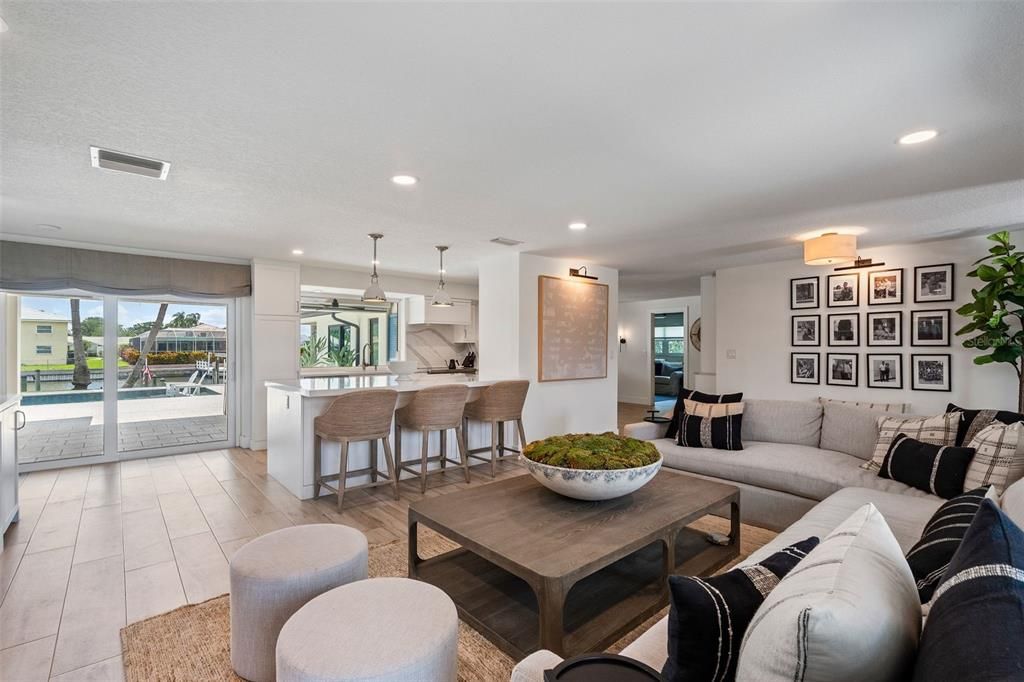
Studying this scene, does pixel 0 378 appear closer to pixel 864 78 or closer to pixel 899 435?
pixel 864 78

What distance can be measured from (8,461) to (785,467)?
16.3 feet

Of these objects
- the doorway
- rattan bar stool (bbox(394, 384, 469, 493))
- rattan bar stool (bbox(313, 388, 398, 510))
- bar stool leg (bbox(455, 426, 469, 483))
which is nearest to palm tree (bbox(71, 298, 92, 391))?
rattan bar stool (bbox(313, 388, 398, 510))

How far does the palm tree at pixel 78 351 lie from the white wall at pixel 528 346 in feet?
13.7

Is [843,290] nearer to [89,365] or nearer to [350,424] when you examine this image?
[350,424]

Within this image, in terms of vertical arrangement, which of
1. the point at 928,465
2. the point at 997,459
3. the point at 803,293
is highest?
the point at 803,293

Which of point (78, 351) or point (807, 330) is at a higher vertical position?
point (807, 330)

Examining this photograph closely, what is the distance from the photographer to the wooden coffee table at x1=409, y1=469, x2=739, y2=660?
168 cm

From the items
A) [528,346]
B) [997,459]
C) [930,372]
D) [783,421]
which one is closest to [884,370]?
[930,372]

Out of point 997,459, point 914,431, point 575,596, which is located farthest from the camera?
point 914,431

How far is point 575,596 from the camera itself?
202 cm

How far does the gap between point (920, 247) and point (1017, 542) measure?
514cm

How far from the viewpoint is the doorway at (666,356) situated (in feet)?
33.1

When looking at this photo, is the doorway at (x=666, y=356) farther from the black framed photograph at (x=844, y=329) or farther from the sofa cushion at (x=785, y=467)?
the sofa cushion at (x=785, y=467)

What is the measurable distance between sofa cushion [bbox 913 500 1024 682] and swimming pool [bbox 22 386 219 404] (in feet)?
21.7
